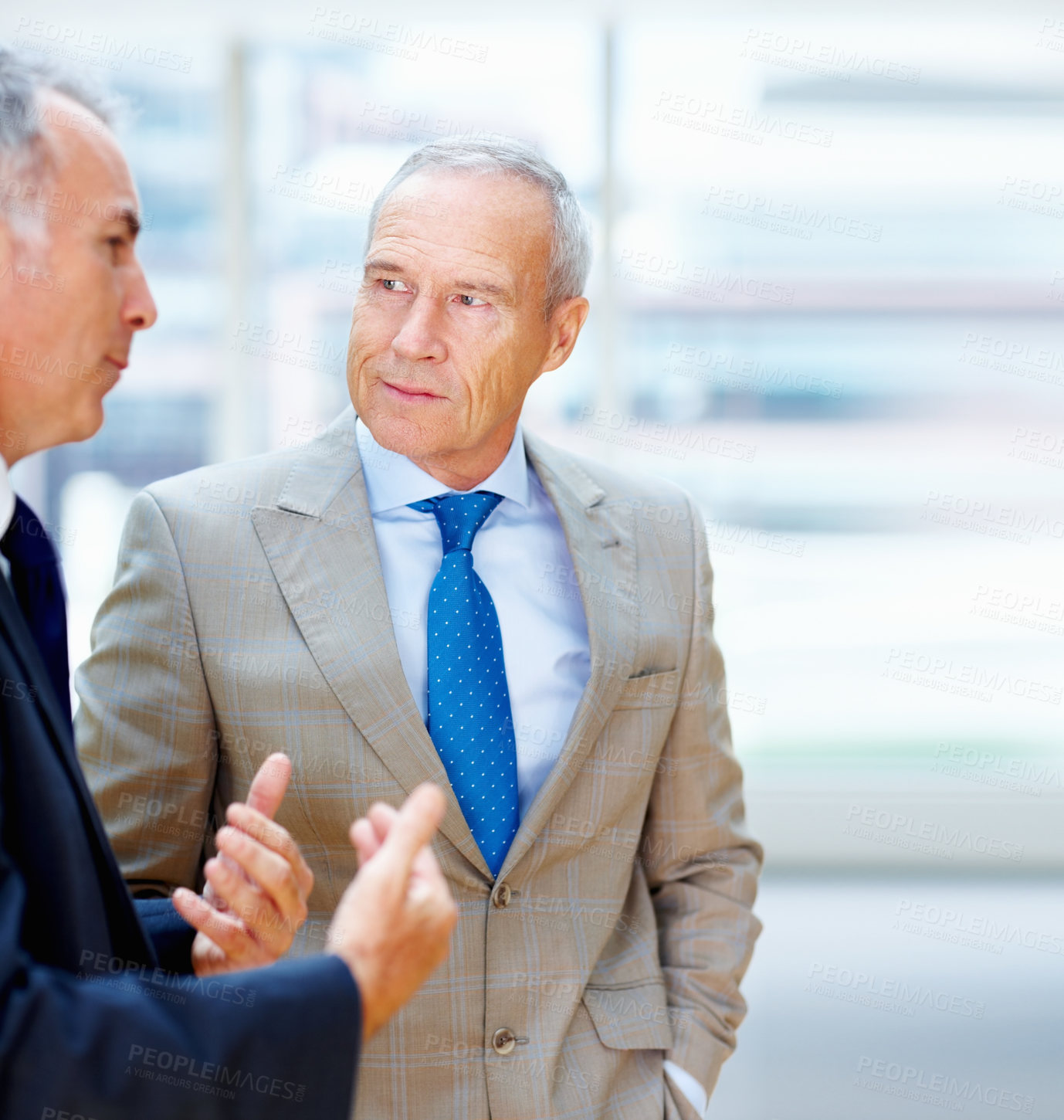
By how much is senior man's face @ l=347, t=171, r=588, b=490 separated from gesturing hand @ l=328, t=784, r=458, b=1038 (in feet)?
2.45

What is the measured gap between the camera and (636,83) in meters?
4.71

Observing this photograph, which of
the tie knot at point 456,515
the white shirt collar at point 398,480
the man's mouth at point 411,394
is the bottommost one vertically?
the tie knot at point 456,515

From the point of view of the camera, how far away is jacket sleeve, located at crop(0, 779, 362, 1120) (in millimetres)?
747

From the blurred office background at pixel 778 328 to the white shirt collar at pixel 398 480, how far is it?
3.23 metres

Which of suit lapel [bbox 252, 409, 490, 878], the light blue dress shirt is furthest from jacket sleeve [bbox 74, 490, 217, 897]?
the light blue dress shirt

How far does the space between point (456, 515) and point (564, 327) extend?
37cm

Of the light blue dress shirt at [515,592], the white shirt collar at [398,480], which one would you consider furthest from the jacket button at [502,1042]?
the white shirt collar at [398,480]

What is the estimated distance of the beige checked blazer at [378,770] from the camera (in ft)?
4.65

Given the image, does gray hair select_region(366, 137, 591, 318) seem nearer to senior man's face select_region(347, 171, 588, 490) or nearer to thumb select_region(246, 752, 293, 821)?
senior man's face select_region(347, 171, 588, 490)

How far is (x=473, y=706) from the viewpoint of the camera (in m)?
1.49

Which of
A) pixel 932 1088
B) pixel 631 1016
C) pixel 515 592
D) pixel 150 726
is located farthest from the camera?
pixel 932 1088

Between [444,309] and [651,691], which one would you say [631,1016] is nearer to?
[651,691]

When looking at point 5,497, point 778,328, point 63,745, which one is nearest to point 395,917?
point 63,745

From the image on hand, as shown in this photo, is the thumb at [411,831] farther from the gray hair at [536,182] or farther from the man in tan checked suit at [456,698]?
the gray hair at [536,182]
